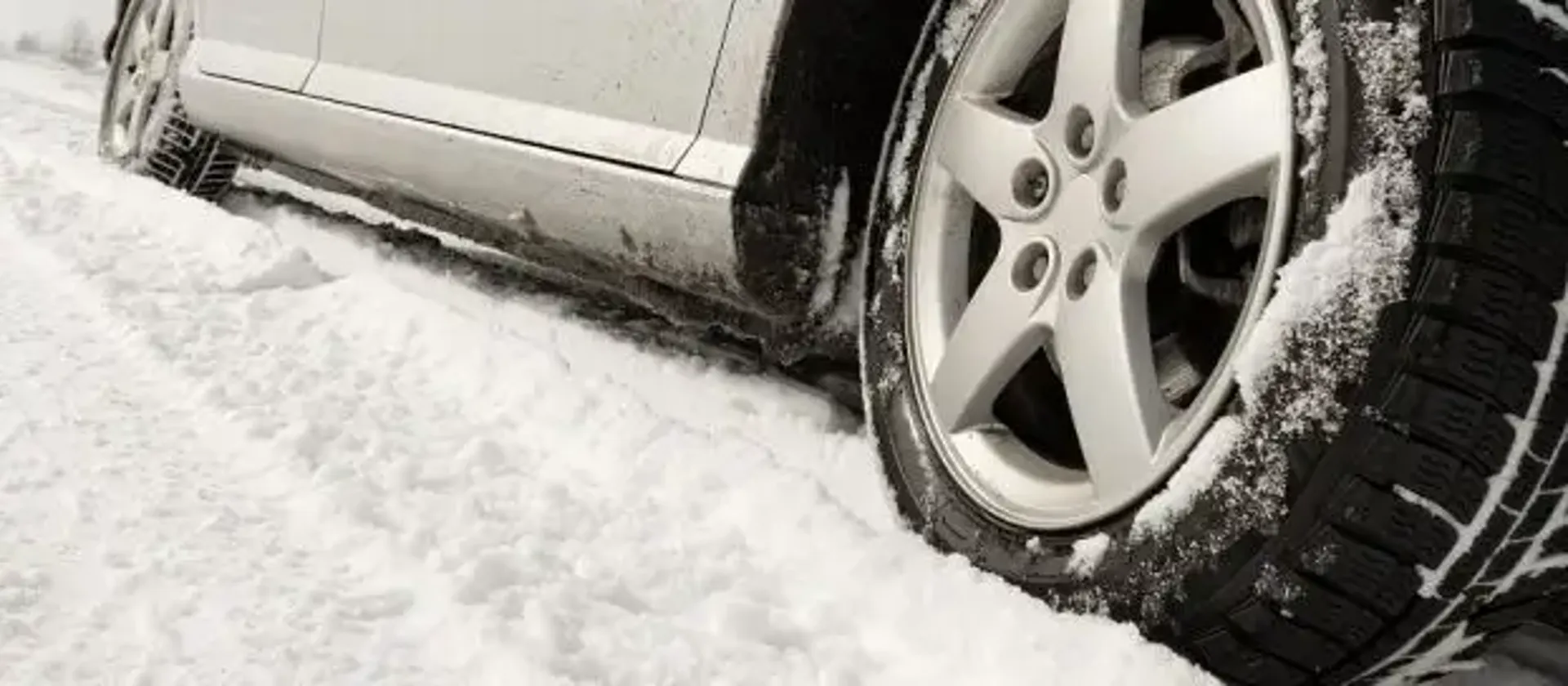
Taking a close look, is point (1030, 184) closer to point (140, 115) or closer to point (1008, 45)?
point (1008, 45)

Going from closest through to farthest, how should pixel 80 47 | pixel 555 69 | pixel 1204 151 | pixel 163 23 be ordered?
pixel 1204 151
pixel 555 69
pixel 163 23
pixel 80 47

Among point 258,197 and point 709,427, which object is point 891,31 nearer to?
point 709,427

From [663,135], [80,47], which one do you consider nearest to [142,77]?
[663,135]

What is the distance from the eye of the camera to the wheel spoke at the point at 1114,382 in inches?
61.6

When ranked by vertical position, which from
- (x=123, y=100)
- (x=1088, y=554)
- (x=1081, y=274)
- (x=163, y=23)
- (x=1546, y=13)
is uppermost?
(x=1546, y=13)

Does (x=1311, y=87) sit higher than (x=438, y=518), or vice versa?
(x=1311, y=87)

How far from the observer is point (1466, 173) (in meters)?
1.29

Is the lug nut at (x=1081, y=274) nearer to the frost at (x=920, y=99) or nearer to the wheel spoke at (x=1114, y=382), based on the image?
the wheel spoke at (x=1114, y=382)

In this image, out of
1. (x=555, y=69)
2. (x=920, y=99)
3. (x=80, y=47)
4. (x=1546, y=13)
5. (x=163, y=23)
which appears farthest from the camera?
(x=80, y=47)

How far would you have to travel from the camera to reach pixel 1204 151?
153 cm

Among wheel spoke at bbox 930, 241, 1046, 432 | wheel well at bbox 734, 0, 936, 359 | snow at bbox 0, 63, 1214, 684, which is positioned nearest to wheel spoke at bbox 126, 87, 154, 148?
snow at bbox 0, 63, 1214, 684

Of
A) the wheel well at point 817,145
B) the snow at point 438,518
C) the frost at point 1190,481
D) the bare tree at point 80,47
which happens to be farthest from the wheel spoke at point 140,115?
the bare tree at point 80,47

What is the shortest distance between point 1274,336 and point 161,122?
4.10 metres

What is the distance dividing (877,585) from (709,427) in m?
0.66
